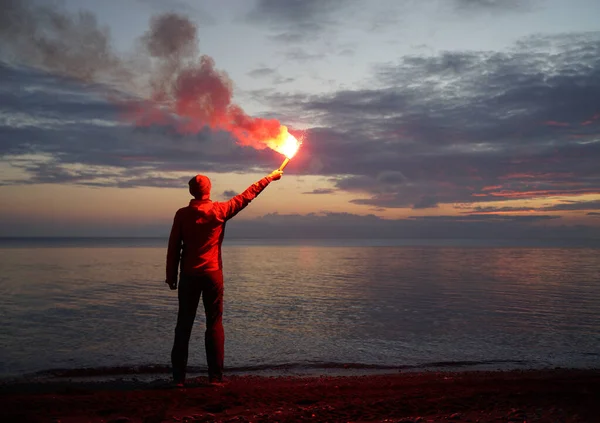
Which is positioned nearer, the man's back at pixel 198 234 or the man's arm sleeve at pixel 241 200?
the man's back at pixel 198 234

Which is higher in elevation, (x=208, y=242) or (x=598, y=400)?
(x=208, y=242)

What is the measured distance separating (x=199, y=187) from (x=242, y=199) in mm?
729

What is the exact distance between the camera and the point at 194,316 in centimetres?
834

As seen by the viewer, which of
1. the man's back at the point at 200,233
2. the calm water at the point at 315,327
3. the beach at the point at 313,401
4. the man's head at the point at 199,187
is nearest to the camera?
the beach at the point at 313,401

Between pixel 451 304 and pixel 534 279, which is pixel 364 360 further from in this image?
pixel 534 279

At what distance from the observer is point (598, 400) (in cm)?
761

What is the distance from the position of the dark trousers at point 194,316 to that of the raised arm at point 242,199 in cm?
100

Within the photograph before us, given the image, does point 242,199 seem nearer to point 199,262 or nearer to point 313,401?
point 199,262

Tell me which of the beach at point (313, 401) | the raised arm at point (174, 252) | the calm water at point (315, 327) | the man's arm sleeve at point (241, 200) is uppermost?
the man's arm sleeve at point (241, 200)

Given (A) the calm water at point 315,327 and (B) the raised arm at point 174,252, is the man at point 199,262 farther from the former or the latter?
(A) the calm water at point 315,327

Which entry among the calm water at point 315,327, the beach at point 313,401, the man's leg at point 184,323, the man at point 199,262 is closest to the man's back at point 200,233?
the man at point 199,262

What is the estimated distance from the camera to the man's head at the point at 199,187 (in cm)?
841

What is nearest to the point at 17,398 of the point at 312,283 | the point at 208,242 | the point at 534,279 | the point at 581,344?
the point at 208,242

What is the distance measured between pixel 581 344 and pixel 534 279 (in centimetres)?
2238
